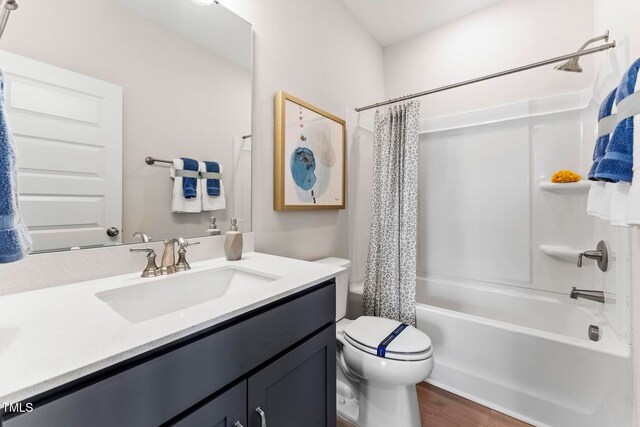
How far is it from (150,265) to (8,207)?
0.46 meters

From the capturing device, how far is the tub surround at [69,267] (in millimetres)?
730


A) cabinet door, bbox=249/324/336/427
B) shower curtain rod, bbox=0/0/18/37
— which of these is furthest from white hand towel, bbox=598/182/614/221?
shower curtain rod, bbox=0/0/18/37

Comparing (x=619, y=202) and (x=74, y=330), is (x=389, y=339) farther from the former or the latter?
(x=74, y=330)

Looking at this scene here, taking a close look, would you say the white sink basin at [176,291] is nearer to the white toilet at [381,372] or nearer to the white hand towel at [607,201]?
the white toilet at [381,372]

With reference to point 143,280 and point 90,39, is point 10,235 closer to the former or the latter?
point 143,280

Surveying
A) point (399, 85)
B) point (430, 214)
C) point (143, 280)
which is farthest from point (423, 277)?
point (143, 280)

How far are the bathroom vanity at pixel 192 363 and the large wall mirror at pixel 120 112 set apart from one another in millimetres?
245

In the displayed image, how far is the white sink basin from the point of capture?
0.80 metres

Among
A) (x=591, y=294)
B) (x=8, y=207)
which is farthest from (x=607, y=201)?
(x=8, y=207)

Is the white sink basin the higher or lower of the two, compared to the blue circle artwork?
lower

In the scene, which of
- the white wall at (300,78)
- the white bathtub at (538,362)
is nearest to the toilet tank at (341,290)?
the white wall at (300,78)

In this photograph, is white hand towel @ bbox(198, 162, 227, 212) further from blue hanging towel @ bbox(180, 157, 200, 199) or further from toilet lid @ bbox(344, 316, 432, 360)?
toilet lid @ bbox(344, 316, 432, 360)

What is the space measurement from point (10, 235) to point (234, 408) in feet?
1.86

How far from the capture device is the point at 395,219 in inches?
68.7
